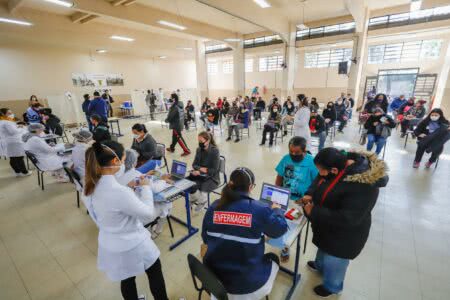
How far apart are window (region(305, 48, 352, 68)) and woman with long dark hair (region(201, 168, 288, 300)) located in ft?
48.0

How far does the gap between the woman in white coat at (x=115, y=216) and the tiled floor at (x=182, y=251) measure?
2.81 feet

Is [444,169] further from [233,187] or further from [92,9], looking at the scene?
[92,9]

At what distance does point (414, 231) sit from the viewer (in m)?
2.86

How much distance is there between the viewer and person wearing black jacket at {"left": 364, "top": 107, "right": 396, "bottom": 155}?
4785 millimetres

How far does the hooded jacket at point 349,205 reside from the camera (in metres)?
1.48

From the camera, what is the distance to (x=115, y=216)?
4.50 feet

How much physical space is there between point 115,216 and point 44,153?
4.02m

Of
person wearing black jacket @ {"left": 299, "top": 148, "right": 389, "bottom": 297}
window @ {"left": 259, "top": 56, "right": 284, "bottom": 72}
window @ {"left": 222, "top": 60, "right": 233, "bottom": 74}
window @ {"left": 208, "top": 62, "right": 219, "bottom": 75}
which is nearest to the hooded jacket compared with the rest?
person wearing black jacket @ {"left": 299, "top": 148, "right": 389, "bottom": 297}

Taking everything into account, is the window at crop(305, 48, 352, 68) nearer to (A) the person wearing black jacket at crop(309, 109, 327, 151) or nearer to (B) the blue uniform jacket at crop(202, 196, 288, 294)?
(A) the person wearing black jacket at crop(309, 109, 327, 151)

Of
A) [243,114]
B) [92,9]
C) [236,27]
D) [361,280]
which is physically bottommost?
[361,280]

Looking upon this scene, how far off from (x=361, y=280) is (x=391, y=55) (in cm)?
1467

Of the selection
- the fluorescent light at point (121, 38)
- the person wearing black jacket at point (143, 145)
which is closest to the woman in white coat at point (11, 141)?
the person wearing black jacket at point (143, 145)

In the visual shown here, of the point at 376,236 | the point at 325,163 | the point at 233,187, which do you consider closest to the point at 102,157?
the point at 233,187

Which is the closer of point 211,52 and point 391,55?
point 391,55
